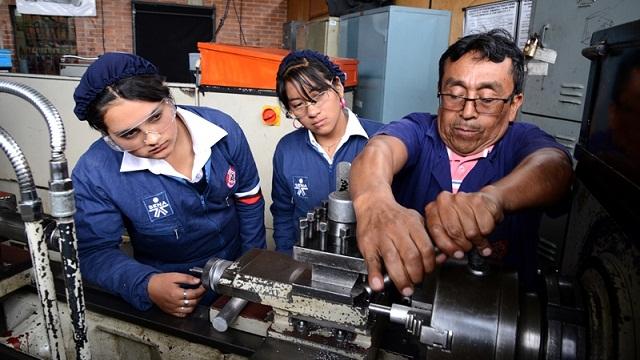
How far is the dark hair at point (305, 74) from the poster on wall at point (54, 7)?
4976 mm

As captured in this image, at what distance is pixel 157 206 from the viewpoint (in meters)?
1.21

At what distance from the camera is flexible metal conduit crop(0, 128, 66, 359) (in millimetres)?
642

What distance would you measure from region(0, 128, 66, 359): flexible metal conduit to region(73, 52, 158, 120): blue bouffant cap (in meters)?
0.38

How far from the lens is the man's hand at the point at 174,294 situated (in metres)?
0.96

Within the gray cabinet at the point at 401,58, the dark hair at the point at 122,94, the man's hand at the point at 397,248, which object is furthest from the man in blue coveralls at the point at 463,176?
the gray cabinet at the point at 401,58

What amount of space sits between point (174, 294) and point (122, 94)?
510 millimetres

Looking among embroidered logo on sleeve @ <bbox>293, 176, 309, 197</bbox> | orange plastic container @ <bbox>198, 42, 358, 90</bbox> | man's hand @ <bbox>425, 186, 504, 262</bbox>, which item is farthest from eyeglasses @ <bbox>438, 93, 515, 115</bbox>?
orange plastic container @ <bbox>198, 42, 358, 90</bbox>

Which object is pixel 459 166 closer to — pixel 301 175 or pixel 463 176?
pixel 463 176

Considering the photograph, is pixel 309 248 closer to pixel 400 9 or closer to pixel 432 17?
pixel 400 9

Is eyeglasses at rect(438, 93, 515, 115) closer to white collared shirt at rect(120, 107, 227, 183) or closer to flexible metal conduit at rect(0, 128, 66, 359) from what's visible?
white collared shirt at rect(120, 107, 227, 183)

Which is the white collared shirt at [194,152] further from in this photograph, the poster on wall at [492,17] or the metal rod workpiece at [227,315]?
the poster on wall at [492,17]

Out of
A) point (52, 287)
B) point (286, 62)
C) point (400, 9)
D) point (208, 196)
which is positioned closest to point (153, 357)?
point (52, 287)

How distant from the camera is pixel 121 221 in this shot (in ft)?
3.92

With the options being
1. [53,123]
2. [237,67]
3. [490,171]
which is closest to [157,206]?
[53,123]
